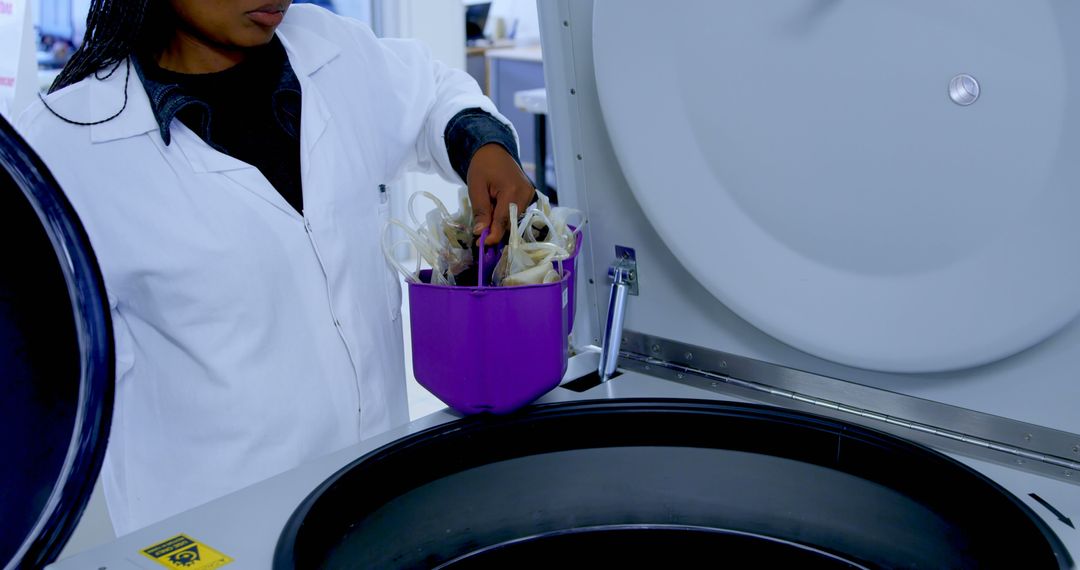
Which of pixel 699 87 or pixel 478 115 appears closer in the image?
pixel 699 87

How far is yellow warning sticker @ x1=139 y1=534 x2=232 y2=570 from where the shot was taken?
0.80 metres

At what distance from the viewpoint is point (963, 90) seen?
3.03 ft

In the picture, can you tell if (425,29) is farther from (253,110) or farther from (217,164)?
(217,164)

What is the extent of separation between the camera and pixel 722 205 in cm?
113

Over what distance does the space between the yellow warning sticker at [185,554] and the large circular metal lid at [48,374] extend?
15cm

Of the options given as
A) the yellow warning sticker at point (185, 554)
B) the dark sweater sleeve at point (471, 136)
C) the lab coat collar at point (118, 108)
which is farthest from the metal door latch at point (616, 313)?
the lab coat collar at point (118, 108)

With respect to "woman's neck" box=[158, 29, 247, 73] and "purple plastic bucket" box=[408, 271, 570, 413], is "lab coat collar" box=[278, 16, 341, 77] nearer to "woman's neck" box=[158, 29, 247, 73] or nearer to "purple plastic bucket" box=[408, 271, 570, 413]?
"woman's neck" box=[158, 29, 247, 73]

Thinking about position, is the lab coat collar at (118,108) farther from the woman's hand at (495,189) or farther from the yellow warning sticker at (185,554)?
the yellow warning sticker at (185,554)

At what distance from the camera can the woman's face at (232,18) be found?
123cm

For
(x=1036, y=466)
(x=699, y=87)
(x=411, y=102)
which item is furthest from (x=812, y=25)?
(x=411, y=102)

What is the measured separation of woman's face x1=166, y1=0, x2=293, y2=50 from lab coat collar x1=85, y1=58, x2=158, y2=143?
0.12m

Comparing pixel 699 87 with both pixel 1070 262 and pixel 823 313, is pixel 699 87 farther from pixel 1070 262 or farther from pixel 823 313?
pixel 1070 262

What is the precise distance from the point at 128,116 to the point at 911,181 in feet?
3.23

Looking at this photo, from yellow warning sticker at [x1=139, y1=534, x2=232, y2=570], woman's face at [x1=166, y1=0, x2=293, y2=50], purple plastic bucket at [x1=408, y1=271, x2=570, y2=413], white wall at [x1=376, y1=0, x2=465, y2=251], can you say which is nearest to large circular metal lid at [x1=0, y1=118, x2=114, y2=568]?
yellow warning sticker at [x1=139, y1=534, x2=232, y2=570]
